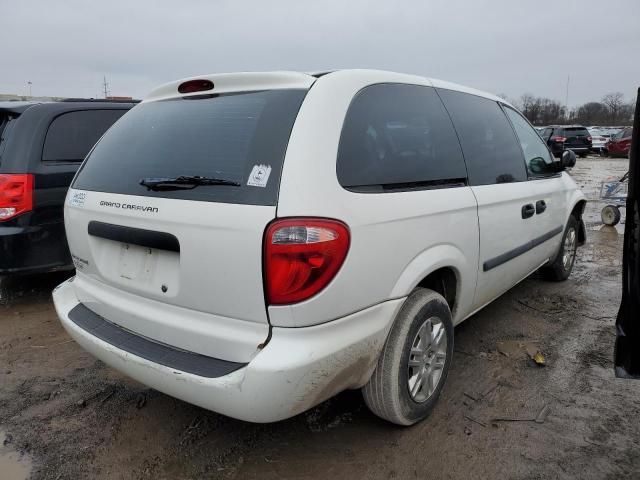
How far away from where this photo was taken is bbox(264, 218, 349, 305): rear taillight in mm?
1822

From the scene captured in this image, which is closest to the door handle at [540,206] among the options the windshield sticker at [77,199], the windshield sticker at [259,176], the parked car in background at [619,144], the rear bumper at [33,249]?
the windshield sticker at [259,176]

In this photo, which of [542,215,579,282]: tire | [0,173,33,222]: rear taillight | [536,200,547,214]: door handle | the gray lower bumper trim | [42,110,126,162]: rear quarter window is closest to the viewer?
the gray lower bumper trim

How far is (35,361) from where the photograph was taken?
3361mm

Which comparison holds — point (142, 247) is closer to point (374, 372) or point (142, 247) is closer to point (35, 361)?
point (374, 372)

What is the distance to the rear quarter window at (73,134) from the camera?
4172 millimetres

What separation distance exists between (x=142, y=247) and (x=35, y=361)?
1.82 meters

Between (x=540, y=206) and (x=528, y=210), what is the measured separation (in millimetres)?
295

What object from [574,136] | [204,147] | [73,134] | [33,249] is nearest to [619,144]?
[574,136]

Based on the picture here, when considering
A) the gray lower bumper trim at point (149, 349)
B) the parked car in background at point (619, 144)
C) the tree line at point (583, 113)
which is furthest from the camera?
the tree line at point (583, 113)

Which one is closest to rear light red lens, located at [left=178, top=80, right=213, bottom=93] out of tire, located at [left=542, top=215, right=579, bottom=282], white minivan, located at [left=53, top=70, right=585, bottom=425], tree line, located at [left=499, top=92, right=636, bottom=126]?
white minivan, located at [left=53, top=70, right=585, bottom=425]

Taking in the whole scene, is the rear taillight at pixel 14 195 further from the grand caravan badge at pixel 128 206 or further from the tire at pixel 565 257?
the tire at pixel 565 257

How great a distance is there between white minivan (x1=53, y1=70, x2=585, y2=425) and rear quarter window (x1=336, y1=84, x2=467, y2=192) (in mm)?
10

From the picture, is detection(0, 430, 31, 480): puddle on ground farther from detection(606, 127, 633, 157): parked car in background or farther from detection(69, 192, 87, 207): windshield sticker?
detection(606, 127, 633, 157): parked car in background

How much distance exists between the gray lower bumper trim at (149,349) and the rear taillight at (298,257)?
A: 14.2 inches
